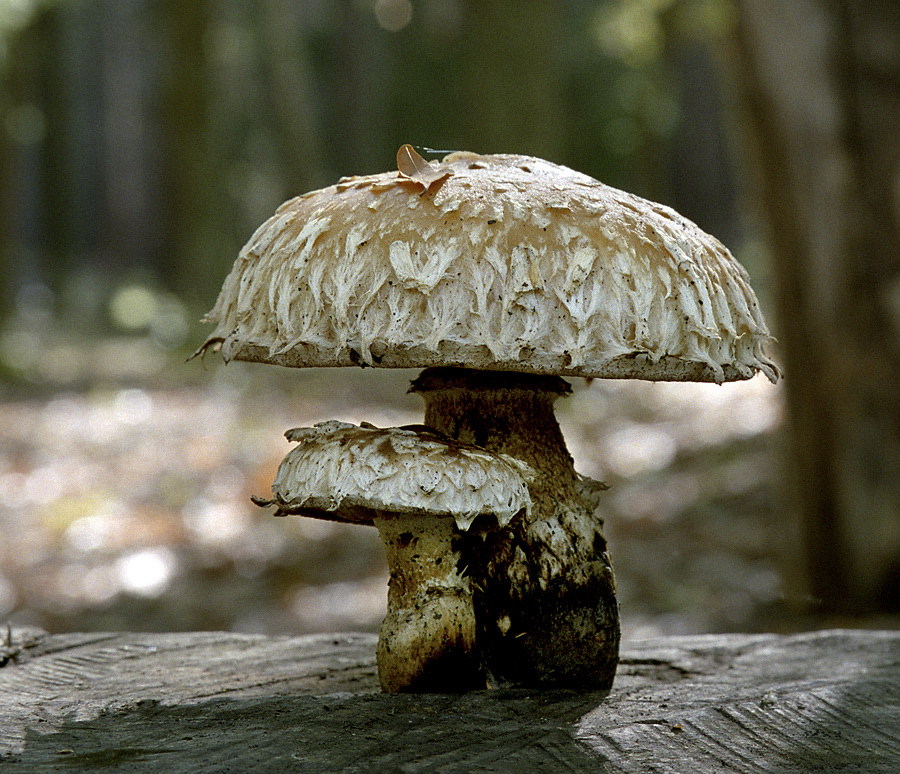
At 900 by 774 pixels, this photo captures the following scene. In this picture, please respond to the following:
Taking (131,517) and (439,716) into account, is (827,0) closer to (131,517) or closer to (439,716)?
(439,716)

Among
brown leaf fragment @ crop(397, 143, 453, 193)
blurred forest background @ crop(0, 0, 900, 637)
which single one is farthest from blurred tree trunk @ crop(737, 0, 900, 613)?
brown leaf fragment @ crop(397, 143, 453, 193)

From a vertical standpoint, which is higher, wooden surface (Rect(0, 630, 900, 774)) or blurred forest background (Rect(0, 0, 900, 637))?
blurred forest background (Rect(0, 0, 900, 637))

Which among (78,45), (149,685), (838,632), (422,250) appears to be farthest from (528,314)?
(78,45)

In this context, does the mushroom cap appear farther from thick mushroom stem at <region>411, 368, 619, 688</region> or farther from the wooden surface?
the wooden surface

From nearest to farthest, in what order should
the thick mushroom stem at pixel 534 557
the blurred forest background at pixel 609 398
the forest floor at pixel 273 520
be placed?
1. the thick mushroom stem at pixel 534 557
2. the blurred forest background at pixel 609 398
3. the forest floor at pixel 273 520

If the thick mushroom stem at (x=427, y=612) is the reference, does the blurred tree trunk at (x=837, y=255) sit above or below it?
above

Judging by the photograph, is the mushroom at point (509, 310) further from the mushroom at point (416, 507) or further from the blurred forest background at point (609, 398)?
the blurred forest background at point (609, 398)

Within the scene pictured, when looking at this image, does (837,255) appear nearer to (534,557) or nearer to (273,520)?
(534,557)

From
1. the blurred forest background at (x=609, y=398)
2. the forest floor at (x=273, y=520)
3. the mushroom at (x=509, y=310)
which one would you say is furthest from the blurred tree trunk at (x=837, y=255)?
the mushroom at (x=509, y=310)
